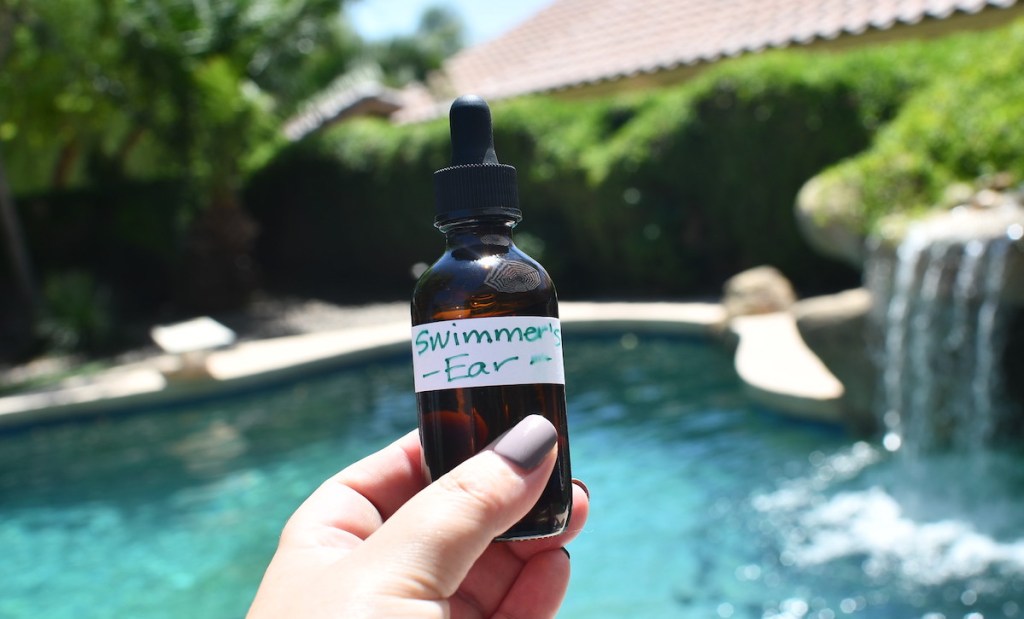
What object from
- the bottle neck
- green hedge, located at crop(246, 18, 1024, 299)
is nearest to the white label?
the bottle neck

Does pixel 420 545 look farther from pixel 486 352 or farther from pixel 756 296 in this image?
pixel 756 296

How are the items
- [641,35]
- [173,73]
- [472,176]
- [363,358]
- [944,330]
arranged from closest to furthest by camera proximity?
[472,176] → [944,330] → [363,358] → [173,73] → [641,35]

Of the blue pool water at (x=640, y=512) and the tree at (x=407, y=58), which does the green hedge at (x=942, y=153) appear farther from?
the tree at (x=407, y=58)

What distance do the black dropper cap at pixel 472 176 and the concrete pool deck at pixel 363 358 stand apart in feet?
19.8

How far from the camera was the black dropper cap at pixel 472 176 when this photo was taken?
1.38 metres

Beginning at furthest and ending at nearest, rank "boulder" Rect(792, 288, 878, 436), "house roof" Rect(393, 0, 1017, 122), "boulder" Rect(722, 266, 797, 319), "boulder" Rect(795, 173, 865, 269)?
"house roof" Rect(393, 0, 1017, 122) → "boulder" Rect(722, 266, 797, 319) → "boulder" Rect(795, 173, 865, 269) → "boulder" Rect(792, 288, 878, 436)

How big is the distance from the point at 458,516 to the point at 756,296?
9.87m

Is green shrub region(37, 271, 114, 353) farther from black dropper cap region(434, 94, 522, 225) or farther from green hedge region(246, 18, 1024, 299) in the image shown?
black dropper cap region(434, 94, 522, 225)

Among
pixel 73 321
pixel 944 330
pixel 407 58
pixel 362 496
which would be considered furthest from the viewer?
pixel 407 58

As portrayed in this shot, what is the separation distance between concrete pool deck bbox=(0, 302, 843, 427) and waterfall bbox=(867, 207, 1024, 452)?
2.17 feet

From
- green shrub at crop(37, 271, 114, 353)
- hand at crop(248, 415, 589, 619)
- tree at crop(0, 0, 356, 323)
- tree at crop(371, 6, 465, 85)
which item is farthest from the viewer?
tree at crop(371, 6, 465, 85)

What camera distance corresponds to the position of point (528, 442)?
1286 millimetres

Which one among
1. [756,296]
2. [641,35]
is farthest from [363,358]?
[641,35]

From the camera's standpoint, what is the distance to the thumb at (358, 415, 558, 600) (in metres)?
1.24
